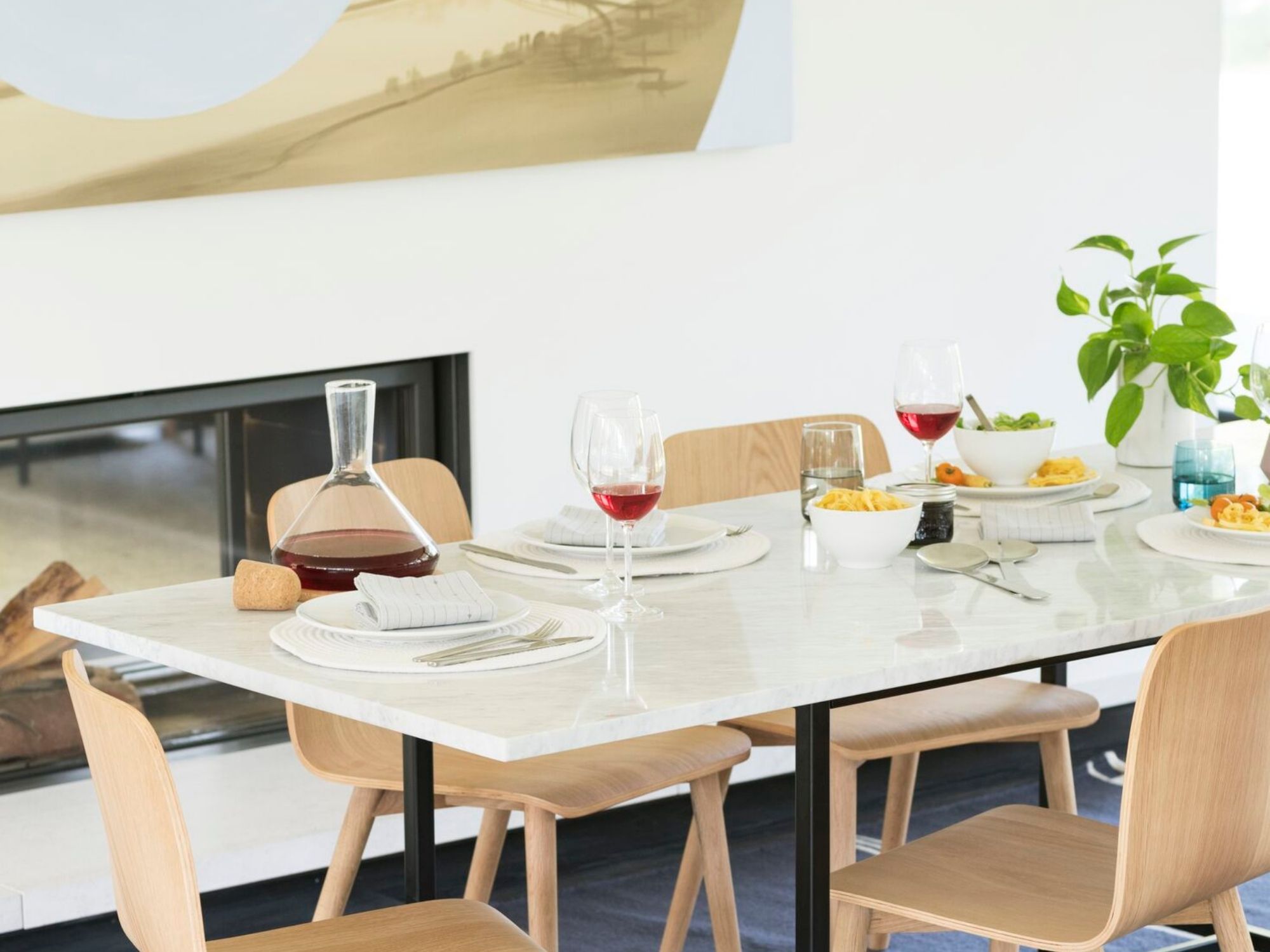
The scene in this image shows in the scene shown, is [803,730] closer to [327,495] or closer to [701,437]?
[327,495]

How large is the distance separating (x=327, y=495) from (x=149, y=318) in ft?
3.21

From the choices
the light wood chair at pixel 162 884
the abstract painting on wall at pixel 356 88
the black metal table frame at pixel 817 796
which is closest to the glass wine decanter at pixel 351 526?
the light wood chair at pixel 162 884

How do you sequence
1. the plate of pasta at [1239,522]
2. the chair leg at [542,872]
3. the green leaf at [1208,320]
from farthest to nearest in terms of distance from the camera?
the green leaf at [1208,320] → the chair leg at [542,872] → the plate of pasta at [1239,522]

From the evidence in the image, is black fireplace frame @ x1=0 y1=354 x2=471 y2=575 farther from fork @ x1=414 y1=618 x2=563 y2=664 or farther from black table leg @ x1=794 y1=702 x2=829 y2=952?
black table leg @ x1=794 y1=702 x2=829 y2=952

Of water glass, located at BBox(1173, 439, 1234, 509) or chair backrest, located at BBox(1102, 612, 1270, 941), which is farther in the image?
water glass, located at BBox(1173, 439, 1234, 509)

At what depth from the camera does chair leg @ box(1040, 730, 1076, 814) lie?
2564 mm

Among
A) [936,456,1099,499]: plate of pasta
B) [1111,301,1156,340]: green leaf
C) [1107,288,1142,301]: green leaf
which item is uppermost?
[1107,288,1142,301]: green leaf

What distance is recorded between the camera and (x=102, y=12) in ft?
8.33

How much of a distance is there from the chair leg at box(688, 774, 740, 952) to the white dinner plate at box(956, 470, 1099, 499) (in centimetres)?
47

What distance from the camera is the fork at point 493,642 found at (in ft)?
5.18

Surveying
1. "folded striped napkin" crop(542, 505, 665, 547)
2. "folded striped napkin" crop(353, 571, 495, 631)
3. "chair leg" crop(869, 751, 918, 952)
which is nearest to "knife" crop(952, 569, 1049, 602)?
"folded striped napkin" crop(542, 505, 665, 547)

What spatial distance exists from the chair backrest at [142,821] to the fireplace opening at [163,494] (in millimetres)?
1355

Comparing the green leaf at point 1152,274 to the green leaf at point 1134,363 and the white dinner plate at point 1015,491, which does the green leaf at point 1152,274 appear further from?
the white dinner plate at point 1015,491

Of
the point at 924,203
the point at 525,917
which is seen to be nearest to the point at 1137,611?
the point at 525,917
